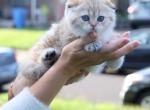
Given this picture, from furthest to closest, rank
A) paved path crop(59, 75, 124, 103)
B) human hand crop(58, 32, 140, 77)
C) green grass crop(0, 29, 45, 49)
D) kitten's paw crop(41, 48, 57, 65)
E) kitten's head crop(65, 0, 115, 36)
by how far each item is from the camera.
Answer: green grass crop(0, 29, 45, 49) → paved path crop(59, 75, 124, 103) → kitten's paw crop(41, 48, 57, 65) → human hand crop(58, 32, 140, 77) → kitten's head crop(65, 0, 115, 36)

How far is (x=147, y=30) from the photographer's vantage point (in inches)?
575

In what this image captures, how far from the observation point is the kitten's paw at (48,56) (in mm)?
2766

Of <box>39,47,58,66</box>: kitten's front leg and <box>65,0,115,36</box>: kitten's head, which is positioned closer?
<box>65,0,115,36</box>: kitten's head

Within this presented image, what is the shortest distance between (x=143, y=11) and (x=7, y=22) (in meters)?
10.4

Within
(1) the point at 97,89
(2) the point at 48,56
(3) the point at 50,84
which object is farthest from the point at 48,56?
(1) the point at 97,89

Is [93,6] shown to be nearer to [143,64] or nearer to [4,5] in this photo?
[143,64]

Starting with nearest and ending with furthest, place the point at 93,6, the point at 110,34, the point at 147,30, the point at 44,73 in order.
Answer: the point at 93,6 → the point at 110,34 → the point at 44,73 → the point at 147,30

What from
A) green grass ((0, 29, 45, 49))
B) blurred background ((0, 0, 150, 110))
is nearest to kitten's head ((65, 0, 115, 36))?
blurred background ((0, 0, 150, 110))

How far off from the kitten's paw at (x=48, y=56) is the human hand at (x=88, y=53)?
0.12 m

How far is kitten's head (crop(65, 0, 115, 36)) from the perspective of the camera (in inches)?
96.5

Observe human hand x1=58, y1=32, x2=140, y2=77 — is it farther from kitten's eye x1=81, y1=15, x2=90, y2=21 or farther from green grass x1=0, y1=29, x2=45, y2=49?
green grass x1=0, y1=29, x2=45, y2=49

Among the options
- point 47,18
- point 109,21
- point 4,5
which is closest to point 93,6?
point 109,21

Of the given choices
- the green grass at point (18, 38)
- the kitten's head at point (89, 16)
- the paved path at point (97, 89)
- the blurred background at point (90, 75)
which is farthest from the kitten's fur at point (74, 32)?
the green grass at point (18, 38)

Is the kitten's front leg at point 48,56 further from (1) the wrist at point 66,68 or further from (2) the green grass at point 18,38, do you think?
(2) the green grass at point 18,38
